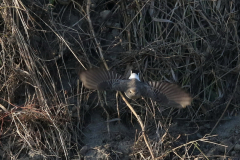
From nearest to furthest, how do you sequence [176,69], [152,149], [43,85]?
1. [152,149]
2. [43,85]
3. [176,69]

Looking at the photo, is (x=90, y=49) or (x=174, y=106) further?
(x=90, y=49)

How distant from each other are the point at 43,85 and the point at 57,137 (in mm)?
689

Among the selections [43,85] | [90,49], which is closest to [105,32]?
[90,49]

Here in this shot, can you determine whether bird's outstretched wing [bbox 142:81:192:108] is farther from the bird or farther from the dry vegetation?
the dry vegetation

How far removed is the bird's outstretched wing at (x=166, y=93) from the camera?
5.85 metres

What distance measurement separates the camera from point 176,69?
635 centimetres

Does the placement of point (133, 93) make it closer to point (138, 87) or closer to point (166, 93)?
point (138, 87)

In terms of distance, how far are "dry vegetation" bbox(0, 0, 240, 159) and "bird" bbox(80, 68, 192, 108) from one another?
0.63ft

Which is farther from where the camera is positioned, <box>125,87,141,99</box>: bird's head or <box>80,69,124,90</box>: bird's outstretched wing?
<box>80,69,124,90</box>: bird's outstretched wing

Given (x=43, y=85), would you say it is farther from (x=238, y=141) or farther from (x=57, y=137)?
(x=238, y=141)

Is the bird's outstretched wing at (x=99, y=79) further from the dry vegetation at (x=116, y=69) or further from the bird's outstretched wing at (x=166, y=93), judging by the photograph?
the bird's outstretched wing at (x=166, y=93)

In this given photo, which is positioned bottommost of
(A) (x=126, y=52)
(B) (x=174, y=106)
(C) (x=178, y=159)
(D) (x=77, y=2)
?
(C) (x=178, y=159)

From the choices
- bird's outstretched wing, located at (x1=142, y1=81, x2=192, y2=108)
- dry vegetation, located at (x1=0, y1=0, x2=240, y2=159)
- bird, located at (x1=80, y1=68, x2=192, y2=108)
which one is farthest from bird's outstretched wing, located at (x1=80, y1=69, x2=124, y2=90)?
bird's outstretched wing, located at (x1=142, y1=81, x2=192, y2=108)

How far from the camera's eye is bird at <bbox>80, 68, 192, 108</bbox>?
19.1ft
